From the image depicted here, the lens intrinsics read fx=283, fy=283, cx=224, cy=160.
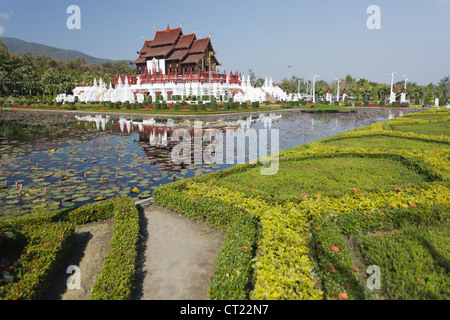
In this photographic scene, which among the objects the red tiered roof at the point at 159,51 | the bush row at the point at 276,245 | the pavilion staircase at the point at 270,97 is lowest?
the bush row at the point at 276,245

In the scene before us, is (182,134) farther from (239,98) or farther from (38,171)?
(239,98)

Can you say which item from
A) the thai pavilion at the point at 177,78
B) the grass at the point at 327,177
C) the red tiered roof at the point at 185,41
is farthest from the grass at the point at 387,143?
the red tiered roof at the point at 185,41

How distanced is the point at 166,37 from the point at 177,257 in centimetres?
5109

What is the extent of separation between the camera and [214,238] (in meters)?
5.48

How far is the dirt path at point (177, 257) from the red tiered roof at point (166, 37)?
47.5 m

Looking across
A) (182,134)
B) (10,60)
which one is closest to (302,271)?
(182,134)

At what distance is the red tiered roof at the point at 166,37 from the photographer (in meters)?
Result: 48.3

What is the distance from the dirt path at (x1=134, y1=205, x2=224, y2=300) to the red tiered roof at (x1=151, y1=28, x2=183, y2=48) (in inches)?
1872

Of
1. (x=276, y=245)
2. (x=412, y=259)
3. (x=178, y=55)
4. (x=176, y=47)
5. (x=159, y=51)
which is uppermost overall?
(x=176, y=47)

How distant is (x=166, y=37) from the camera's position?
4944cm

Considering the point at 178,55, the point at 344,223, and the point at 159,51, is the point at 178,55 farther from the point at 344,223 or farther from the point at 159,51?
the point at 344,223

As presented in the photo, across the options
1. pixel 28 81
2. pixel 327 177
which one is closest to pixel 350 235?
pixel 327 177

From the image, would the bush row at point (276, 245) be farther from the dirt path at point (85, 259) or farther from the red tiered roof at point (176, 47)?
the red tiered roof at point (176, 47)
